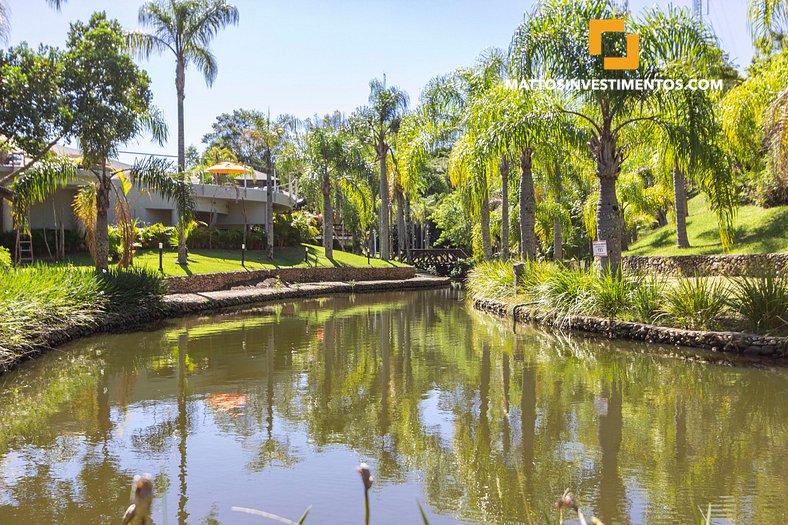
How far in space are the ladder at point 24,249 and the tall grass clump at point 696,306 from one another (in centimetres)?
2104

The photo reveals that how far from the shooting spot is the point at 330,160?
3575 centimetres

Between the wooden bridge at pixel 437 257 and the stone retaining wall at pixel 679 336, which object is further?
the wooden bridge at pixel 437 257

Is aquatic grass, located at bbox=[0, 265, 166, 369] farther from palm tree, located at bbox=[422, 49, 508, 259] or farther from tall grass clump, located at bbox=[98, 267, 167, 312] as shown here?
palm tree, located at bbox=[422, 49, 508, 259]

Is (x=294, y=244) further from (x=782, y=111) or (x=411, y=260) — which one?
(x=782, y=111)

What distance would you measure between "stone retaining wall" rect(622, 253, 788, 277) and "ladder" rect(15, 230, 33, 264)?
2006 cm

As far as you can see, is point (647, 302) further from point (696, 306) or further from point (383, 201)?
point (383, 201)

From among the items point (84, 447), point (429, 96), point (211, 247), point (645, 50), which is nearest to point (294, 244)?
point (211, 247)

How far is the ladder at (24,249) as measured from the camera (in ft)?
79.7

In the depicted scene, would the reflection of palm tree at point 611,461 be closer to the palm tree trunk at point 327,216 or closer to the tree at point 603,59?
the tree at point 603,59

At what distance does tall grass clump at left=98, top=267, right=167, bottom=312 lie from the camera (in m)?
17.9

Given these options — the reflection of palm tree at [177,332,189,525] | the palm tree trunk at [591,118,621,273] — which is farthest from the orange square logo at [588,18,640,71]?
the reflection of palm tree at [177,332,189,525]

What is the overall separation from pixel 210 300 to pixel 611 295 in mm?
13146

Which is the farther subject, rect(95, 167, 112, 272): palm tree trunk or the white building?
the white building

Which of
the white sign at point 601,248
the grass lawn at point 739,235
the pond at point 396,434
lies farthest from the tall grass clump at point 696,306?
the grass lawn at point 739,235
